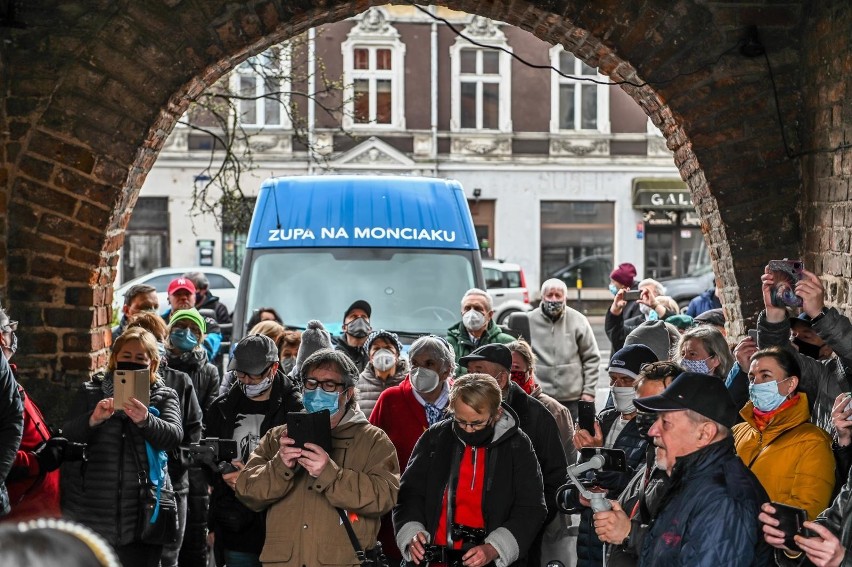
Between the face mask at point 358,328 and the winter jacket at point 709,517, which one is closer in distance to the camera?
the winter jacket at point 709,517

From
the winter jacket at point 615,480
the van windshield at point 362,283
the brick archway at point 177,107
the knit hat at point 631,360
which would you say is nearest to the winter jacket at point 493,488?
the winter jacket at point 615,480

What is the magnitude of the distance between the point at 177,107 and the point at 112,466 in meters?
2.64

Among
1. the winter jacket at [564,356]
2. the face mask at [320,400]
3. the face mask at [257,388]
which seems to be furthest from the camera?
the winter jacket at [564,356]

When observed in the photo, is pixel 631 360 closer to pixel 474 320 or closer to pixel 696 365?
pixel 696 365

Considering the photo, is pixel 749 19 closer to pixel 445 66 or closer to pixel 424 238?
A: pixel 424 238

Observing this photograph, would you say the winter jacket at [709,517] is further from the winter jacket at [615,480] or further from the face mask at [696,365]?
the face mask at [696,365]

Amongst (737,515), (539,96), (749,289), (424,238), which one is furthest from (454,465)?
(539,96)

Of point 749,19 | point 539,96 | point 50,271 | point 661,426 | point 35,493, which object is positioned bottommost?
point 35,493

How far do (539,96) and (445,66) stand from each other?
2.62 meters

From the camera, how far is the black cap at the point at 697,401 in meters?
4.45

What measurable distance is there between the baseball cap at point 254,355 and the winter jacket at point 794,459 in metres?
2.48

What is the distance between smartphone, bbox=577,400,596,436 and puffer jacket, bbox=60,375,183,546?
2.06m

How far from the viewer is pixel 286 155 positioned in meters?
32.2

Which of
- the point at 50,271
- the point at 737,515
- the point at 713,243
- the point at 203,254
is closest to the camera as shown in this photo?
the point at 737,515
